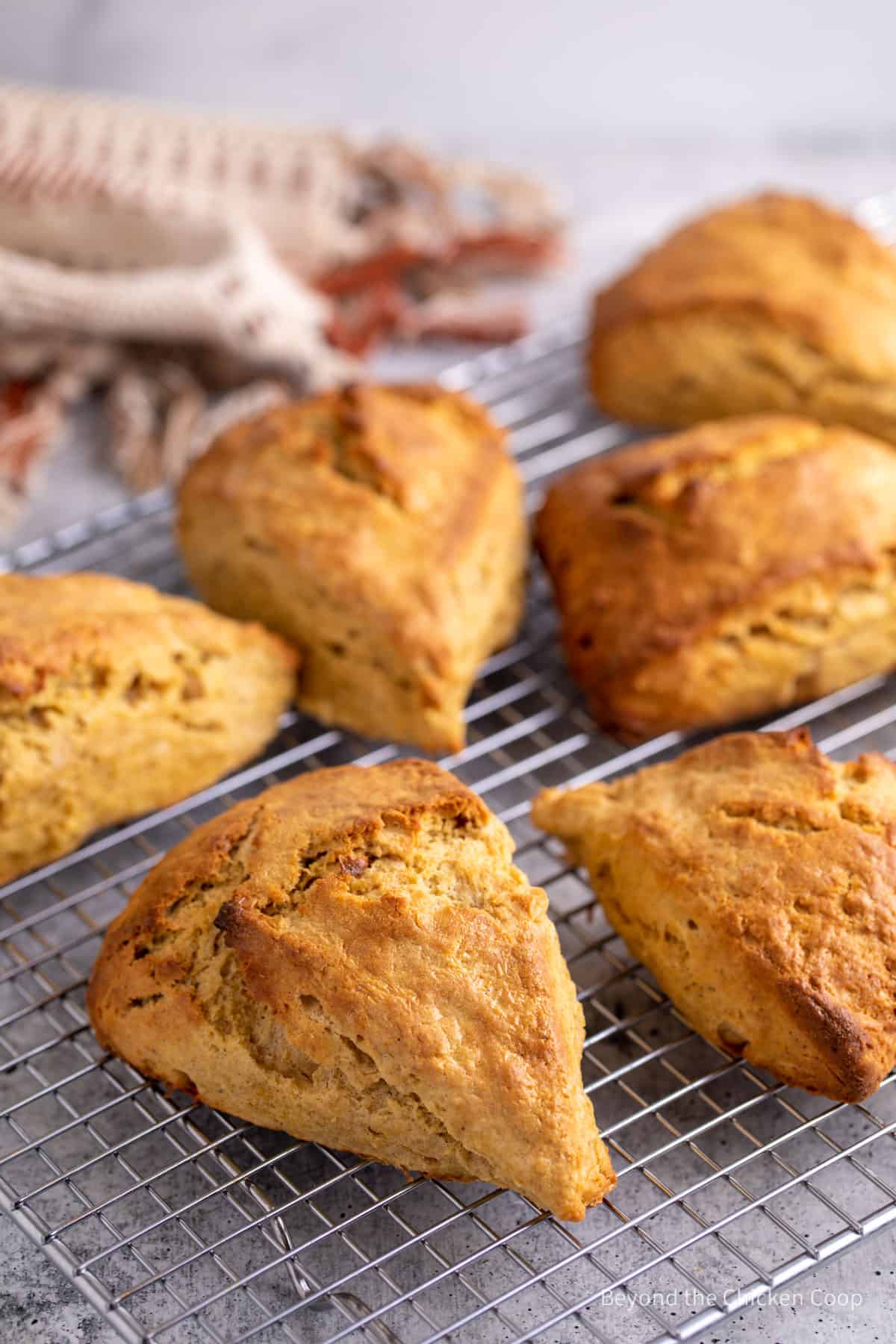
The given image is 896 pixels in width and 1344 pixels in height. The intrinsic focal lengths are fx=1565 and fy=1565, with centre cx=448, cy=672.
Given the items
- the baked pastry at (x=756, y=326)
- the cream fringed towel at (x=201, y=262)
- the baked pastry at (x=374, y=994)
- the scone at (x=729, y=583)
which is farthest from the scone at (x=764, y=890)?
the cream fringed towel at (x=201, y=262)

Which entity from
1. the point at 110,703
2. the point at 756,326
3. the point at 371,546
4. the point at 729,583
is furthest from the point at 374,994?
the point at 756,326

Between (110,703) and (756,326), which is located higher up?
(756,326)

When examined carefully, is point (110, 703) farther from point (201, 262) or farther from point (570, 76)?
point (570, 76)

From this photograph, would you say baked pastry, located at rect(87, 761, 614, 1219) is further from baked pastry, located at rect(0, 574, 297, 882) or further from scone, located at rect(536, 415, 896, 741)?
scone, located at rect(536, 415, 896, 741)

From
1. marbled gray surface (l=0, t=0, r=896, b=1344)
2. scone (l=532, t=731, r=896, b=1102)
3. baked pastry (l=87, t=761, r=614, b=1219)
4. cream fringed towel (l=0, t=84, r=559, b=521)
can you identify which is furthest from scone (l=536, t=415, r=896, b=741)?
marbled gray surface (l=0, t=0, r=896, b=1344)

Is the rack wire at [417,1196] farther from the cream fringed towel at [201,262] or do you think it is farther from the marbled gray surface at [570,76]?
the marbled gray surface at [570,76]
